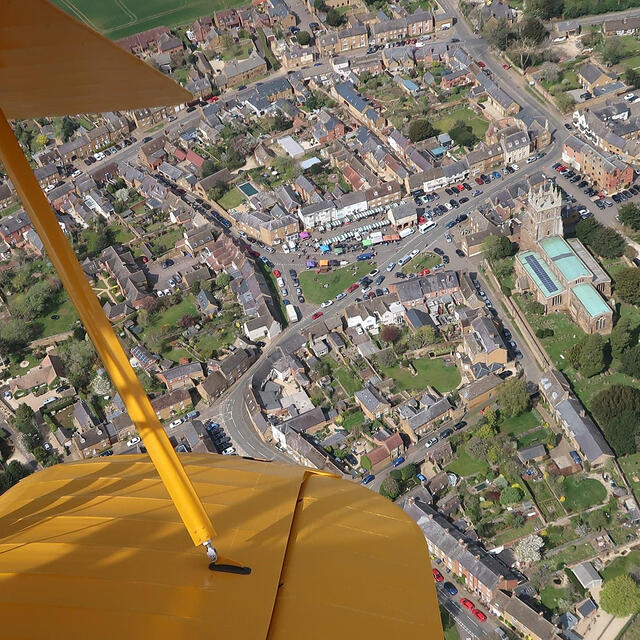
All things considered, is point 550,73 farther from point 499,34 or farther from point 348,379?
point 348,379

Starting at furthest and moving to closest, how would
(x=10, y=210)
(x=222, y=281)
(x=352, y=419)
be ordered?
1. (x=10, y=210)
2. (x=222, y=281)
3. (x=352, y=419)

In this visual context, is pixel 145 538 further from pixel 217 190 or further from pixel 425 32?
pixel 425 32

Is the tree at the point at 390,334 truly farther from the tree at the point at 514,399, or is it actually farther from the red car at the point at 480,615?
the red car at the point at 480,615

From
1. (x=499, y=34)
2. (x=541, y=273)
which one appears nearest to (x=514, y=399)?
(x=541, y=273)

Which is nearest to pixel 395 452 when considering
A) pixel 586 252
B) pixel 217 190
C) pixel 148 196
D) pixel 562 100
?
pixel 586 252

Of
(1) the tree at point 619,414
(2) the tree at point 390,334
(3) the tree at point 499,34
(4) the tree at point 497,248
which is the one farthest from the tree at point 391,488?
(3) the tree at point 499,34

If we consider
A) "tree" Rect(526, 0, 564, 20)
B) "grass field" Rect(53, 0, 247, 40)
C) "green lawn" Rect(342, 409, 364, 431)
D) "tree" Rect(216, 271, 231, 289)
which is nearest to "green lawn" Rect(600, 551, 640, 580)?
"green lawn" Rect(342, 409, 364, 431)

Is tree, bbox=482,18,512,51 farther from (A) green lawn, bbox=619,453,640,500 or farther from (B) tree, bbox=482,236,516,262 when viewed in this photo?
(A) green lawn, bbox=619,453,640,500
